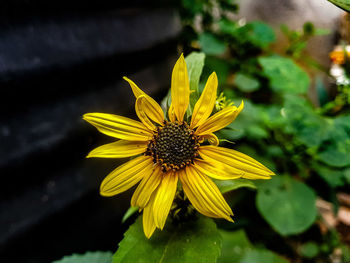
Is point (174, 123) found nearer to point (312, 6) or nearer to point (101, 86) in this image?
point (101, 86)

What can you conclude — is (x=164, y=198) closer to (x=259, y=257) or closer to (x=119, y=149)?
(x=119, y=149)

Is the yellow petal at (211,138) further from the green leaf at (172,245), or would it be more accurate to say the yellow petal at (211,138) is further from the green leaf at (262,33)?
the green leaf at (262,33)

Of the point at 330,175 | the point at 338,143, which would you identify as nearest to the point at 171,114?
the point at 338,143

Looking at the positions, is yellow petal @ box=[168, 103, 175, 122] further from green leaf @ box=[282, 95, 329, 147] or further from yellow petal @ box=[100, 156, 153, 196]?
green leaf @ box=[282, 95, 329, 147]

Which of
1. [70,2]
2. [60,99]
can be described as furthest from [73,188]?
[70,2]

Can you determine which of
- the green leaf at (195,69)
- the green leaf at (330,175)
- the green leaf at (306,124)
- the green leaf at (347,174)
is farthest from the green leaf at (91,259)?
the green leaf at (347,174)

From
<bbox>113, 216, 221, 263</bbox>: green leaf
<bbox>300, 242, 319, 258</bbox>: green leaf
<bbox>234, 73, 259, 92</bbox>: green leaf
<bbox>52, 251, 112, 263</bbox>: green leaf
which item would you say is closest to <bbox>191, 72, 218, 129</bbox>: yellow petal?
<bbox>113, 216, 221, 263</bbox>: green leaf
